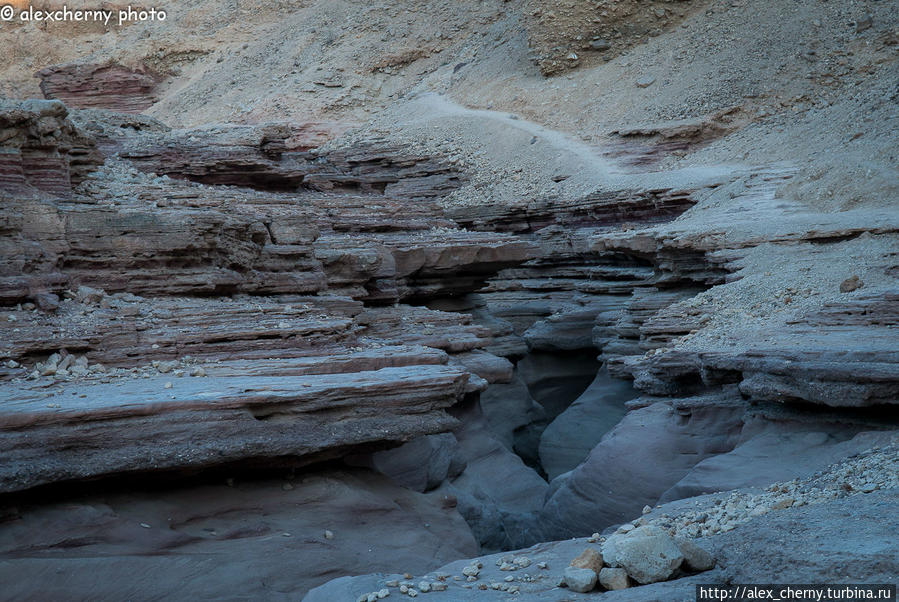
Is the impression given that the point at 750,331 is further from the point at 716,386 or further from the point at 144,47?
the point at 144,47

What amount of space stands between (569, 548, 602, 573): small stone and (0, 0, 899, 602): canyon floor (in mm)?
59

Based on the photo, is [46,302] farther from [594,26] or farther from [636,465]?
[594,26]

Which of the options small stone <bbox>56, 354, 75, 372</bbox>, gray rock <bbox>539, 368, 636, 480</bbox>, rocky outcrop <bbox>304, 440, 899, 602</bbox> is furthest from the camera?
gray rock <bbox>539, 368, 636, 480</bbox>

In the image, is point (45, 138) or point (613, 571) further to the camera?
point (45, 138)

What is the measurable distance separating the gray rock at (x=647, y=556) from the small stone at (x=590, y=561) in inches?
3.1

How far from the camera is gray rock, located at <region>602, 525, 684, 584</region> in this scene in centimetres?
492

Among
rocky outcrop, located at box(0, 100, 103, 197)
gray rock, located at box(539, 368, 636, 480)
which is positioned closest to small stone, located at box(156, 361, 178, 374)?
rocky outcrop, located at box(0, 100, 103, 197)

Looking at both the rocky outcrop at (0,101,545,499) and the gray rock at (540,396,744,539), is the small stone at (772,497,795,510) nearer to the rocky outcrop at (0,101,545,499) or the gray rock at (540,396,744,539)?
the gray rock at (540,396,744,539)

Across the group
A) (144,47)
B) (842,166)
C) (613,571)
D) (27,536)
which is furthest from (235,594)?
(144,47)

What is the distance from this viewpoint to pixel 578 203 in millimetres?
21078

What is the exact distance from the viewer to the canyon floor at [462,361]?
6.94 metres

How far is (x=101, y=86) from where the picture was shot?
37281 mm

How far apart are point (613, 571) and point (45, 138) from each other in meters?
9.09

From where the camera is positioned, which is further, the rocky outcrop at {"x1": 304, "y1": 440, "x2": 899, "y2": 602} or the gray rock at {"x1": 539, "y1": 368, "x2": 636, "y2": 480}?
the gray rock at {"x1": 539, "y1": 368, "x2": 636, "y2": 480}
